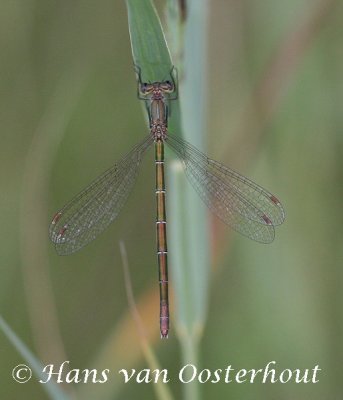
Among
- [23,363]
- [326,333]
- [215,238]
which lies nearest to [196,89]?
[215,238]

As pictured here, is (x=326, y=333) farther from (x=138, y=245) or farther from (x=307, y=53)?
(x=307, y=53)

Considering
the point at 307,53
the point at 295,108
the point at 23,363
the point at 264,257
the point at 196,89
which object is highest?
the point at 307,53

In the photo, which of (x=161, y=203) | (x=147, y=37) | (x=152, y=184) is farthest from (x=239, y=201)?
(x=147, y=37)

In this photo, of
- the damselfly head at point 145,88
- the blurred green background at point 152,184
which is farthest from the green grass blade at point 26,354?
the damselfly head at point 145,88

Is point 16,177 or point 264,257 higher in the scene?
point 16,177

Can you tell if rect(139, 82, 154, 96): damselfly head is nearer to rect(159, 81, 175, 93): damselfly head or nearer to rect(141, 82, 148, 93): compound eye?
rect(141, 82, 148, 93): compound eye

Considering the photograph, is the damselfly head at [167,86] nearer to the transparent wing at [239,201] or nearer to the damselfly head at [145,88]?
the damselfly head at [145,88]

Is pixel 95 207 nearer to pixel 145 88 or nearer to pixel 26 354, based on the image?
pixel 145 88
